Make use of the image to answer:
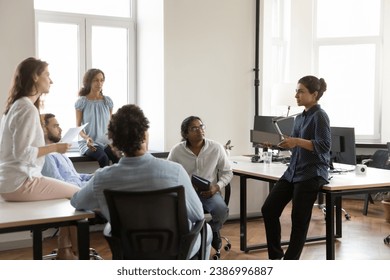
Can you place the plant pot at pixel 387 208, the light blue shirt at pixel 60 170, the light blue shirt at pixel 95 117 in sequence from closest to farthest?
the light blue shirt at pixel 60 170 → the light blue shirt at pixel 95 117 → the plant pot at pixel 387 208

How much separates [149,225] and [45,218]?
1.67ft

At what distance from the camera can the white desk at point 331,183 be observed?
12.2 feet

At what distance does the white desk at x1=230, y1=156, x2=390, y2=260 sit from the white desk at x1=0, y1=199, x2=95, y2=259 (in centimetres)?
168

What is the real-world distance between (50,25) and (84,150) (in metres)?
1.30

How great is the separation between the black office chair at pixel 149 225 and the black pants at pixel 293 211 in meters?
1.34

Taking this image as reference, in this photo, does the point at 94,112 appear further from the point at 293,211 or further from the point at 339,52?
the point at 339,52

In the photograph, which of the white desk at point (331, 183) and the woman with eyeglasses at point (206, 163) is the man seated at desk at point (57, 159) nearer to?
the woman with eyeglasses at point (206, 163)

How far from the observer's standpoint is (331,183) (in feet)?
12.6

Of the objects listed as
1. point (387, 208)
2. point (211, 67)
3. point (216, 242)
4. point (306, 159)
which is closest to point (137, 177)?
point (306, 159)

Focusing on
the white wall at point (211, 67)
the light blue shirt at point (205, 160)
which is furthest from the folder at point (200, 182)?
the white wall at point (211, 67)

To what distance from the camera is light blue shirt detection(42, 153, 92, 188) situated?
4059 mm

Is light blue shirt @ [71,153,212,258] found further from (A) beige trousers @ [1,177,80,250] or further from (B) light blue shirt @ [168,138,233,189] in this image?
(B) light blue shirt @ [168,138,233,189]

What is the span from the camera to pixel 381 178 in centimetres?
409

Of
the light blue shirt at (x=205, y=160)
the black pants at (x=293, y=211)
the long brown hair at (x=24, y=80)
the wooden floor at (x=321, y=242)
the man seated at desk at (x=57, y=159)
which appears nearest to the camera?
the long brown hair at (x=24, y=80)
